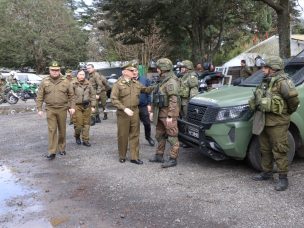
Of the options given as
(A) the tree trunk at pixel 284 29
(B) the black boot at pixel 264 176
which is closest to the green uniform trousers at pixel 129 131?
(B) the black boot at pixel 264 176

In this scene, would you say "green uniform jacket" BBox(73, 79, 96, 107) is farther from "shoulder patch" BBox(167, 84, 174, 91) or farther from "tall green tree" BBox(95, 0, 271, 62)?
"tall green tree" BBox(95, 0, 271, 62)

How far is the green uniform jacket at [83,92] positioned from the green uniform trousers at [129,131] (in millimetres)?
1972

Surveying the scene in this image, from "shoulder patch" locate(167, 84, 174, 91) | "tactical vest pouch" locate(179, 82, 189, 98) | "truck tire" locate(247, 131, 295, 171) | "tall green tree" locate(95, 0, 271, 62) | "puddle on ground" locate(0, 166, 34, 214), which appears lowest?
"puddle on ground" locate(0, 166, 34, 214)

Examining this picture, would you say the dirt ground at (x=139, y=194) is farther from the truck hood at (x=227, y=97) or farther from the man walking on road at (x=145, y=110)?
the truck hood at (x=227, y=97)

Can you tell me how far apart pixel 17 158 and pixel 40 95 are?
135 cm

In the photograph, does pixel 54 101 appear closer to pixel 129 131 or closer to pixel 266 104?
pixel 129 131

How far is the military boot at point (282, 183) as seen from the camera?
602 cm

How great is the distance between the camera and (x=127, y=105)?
25.5 ft

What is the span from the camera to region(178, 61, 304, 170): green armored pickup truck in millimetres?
6680

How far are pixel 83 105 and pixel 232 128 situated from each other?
4.10m

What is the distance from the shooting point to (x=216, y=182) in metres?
6.54

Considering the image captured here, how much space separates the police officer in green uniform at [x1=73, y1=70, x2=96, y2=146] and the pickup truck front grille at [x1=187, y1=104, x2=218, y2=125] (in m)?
2.87

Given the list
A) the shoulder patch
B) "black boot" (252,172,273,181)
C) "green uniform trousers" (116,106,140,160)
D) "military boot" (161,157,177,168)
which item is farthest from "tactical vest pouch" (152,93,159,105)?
"black boot" (252,172,273,181)

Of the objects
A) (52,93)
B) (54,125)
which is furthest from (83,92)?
(54,125)
